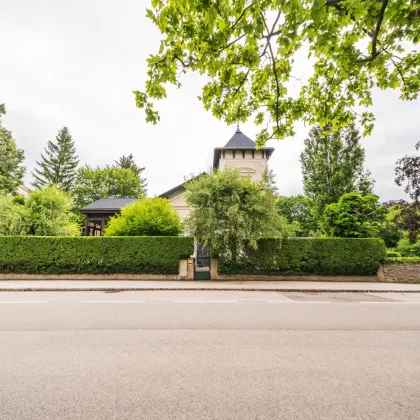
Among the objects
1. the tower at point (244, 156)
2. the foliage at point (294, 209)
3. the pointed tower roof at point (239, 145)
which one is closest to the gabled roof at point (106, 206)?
the pointed tower roof at point (239, 145)

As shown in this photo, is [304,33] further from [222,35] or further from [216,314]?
[216,314]

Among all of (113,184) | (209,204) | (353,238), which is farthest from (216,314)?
(113,184)

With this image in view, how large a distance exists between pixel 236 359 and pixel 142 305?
4.61 meters

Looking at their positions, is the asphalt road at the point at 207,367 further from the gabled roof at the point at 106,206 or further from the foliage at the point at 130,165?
the foliage at the point at 130,165

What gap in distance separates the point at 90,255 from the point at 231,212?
8499 millimetres

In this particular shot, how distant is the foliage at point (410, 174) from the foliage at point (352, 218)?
348 centimetres

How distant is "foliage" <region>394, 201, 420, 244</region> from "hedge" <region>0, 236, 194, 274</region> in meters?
Answer: 15.0

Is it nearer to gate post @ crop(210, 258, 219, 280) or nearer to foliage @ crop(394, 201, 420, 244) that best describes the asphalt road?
gate post @ crop(210, 258, 219, 280)

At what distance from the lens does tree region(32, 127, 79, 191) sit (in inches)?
1861

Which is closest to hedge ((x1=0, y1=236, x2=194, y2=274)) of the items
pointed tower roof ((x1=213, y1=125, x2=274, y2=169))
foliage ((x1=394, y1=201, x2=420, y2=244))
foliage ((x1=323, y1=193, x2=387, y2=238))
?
foliage ((x1=323, y1=193, x2=387, y2=238))

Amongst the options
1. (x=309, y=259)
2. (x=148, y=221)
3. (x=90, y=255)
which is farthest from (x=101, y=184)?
(x=309, y=259)

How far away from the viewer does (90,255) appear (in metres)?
14.7

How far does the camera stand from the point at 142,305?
7328 millimetres

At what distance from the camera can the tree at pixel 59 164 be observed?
47.3 metres
